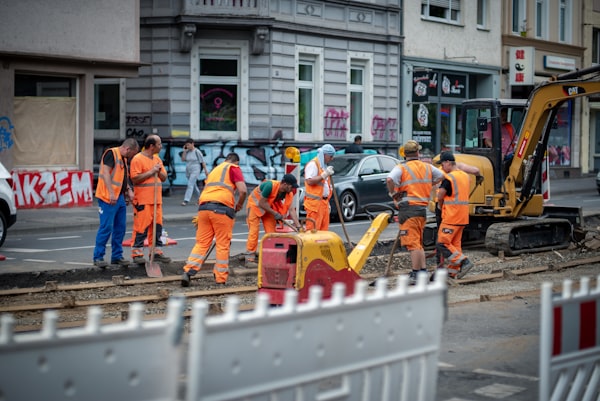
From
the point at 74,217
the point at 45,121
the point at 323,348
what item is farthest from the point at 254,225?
the point at 45,121

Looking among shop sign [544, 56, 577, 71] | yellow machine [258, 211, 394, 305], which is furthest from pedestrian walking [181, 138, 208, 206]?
shop sign [544, 56, 577, 71]

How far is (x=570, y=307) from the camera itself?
5.30m

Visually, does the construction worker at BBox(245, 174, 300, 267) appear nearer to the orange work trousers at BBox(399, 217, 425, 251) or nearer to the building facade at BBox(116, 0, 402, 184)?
the orange work trousers at BBox(399, 217, 425, 251)

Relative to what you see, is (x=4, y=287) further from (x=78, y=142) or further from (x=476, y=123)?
(x=78, y=142)


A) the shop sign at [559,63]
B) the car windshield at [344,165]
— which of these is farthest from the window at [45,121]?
the shop sign at [559,63]

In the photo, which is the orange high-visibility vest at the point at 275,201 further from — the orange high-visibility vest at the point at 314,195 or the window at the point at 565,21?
the window at the point at 565,21

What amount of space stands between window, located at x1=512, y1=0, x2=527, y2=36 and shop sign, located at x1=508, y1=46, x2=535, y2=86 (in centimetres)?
127

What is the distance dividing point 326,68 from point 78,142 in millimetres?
9152

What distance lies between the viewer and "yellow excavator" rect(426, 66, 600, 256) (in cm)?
1717

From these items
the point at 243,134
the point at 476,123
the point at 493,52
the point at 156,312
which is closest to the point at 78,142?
the point at 243,134

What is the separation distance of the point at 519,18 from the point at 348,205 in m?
21.0

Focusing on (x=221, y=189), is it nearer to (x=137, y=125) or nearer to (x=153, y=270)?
(x=153, y=270)

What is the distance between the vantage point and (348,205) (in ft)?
76.1

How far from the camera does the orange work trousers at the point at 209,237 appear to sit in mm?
12359
